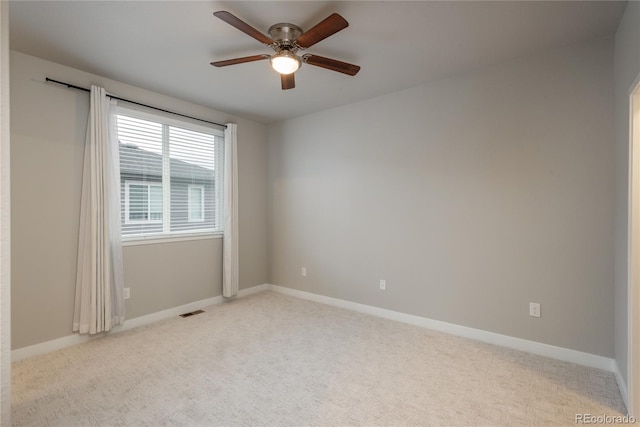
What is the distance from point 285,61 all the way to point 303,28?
Result: 303mm

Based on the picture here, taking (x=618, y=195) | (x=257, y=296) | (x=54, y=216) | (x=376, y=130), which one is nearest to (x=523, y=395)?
(x=618, y=195)

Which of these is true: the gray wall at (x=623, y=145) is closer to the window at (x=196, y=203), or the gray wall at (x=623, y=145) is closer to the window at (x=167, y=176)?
the window at (x=167, y=176)

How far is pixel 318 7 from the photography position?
2.09 metres

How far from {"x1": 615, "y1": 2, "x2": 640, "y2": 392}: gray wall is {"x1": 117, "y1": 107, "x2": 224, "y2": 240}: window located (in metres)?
4.17

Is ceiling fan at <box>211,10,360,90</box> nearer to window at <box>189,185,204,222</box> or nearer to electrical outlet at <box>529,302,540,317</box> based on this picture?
window at <box>189,185,204,222</box>

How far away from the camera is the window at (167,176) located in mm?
3453

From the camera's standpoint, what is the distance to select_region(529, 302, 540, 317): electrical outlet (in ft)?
9.02

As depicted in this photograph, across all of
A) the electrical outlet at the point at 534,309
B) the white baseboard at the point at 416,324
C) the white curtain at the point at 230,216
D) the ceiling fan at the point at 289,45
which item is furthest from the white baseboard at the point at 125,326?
the electrical outlet at the point at 534,309

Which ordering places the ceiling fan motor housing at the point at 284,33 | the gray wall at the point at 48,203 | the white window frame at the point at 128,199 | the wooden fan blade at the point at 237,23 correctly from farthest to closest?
the white window frame at the point at 128,199, the gray wall at the point at 48,203, the ceiling fan motor housing at the point at 284,33, the wooden fan blade at the point at 237,23

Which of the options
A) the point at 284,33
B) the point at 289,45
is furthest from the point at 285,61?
the point at 284,33

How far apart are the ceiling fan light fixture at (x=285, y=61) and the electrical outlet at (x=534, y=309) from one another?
115 inches

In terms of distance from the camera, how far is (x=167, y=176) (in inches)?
149

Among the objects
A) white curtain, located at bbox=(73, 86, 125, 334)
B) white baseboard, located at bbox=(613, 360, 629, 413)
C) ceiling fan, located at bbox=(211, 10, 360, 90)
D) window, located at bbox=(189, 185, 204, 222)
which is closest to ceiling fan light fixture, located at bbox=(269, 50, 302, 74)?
ceiling fan, located at bbox=(211, 10, 360, 90)
